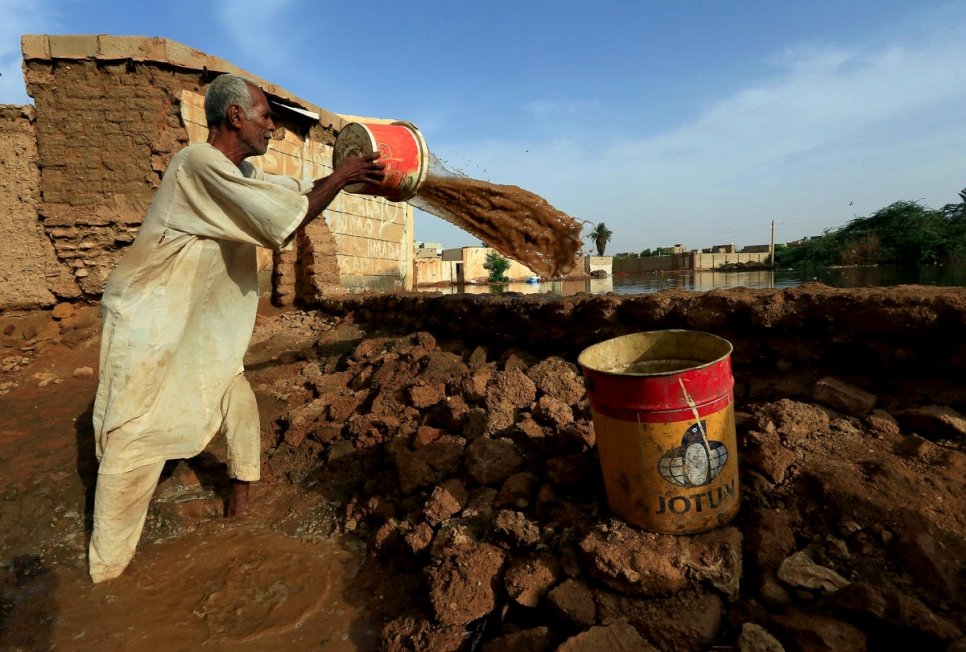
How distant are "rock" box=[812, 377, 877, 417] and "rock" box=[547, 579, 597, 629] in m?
1.55

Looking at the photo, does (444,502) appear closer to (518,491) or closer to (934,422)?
(518,491)

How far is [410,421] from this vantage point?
3.31m

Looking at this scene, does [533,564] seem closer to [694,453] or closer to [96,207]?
[694,453]

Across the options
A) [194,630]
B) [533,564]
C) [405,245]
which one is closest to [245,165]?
[194,630]

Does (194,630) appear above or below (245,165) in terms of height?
below

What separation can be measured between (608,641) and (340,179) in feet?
6.80

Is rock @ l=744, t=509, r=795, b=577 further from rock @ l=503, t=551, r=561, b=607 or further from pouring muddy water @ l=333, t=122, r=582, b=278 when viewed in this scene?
pouring muddy water @ l=333, t=122, r=582, b=278

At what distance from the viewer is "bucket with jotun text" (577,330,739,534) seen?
6.03ft

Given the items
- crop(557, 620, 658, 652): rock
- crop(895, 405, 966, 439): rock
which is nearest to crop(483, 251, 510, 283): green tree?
crop(895, 405, 966, 439): rock

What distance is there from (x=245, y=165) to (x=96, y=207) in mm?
4793

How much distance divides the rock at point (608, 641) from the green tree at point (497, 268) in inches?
1188

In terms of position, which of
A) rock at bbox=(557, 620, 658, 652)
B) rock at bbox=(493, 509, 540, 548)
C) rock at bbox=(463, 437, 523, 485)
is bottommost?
rock at bbox=(557, 620, 658, 652)

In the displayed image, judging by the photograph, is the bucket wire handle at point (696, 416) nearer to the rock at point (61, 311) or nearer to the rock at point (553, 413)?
the rock at point (553, 413)

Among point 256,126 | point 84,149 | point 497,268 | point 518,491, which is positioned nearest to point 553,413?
point 518,491
